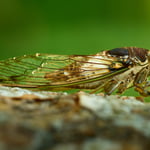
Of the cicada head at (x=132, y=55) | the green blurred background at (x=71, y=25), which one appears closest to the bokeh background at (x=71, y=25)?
the green blurred background at (x=71, y=25)

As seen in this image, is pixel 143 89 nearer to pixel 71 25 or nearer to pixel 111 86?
pixel 111 86

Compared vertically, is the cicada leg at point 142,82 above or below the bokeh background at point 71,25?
below

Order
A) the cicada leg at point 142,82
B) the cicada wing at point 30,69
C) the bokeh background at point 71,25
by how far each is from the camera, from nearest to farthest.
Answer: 1. the cicada wing at point 30,69
2. the cicada leg at point 142,82
3. the bokeh background at point 71,25

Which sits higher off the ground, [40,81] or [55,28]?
[55,28]

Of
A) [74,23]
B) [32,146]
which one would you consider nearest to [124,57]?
[32,146]

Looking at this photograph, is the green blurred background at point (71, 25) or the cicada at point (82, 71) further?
the green blurred background at point (71, 25)

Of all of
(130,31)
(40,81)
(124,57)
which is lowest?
(40,81)

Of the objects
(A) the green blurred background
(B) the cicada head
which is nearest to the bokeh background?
(A) the green blurred background

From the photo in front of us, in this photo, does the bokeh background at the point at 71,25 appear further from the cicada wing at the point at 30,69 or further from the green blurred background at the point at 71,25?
the cicada wing at the point at 30,69

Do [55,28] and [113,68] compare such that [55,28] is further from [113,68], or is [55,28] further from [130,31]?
[113,68]
